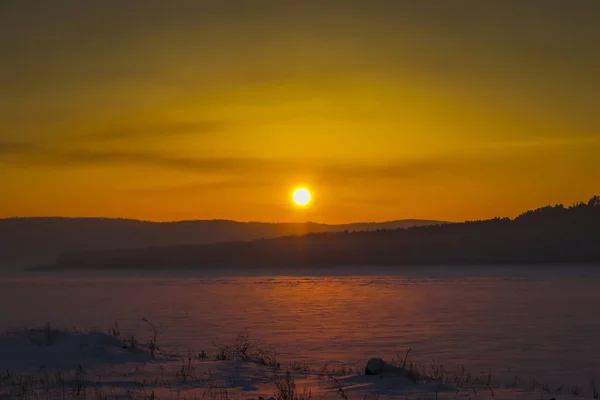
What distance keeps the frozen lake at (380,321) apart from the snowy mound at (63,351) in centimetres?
245

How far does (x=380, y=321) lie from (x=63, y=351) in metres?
11.4

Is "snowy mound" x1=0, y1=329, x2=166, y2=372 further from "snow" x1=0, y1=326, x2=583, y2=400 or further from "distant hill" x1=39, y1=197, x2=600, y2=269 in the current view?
"distant hill" x1=39, y1=197, x2=600, y2=269

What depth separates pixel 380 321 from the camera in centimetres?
2397

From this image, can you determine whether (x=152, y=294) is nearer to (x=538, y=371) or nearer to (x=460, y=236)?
(x=538, y=371)

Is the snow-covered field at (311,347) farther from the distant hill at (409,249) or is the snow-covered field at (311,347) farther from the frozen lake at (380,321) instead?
the distant hill at (409,249)

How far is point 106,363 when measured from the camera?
14242 millimetres

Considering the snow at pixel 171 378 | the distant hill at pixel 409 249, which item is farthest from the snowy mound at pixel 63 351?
the distant hill at pixel 409 249

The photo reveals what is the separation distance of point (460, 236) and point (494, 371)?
288ft

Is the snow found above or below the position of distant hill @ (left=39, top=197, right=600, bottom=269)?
below

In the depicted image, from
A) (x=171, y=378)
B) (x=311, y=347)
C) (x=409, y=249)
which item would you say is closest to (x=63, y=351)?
(x=171, y=378)

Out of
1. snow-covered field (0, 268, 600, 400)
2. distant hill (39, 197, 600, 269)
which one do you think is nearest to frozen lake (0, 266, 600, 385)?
snow-covered field (0, 268, 600, 400)

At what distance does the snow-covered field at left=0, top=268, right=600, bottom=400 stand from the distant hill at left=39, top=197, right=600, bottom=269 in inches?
2233

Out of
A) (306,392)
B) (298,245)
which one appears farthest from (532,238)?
(306,392)

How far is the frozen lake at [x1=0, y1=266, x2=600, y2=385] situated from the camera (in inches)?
650
